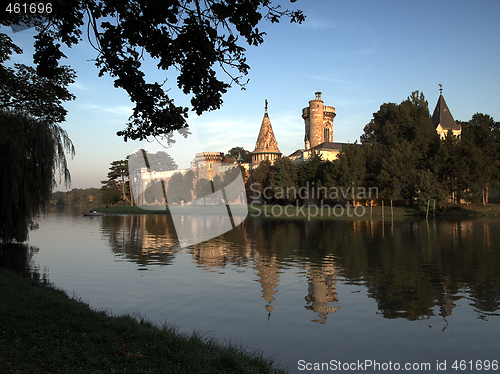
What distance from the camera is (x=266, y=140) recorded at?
278 feet

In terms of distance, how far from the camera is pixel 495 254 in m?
17.5

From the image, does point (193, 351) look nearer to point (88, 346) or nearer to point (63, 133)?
point (88, 346)

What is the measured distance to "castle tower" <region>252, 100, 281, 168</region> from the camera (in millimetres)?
83688

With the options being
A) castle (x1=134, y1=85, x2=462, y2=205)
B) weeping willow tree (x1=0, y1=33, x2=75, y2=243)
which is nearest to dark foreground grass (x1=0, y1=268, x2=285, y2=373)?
weeping willow tree (x1=0, y1=33, x2=75, y2=243)

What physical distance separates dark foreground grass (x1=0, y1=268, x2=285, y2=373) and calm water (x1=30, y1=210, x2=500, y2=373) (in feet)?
4.52

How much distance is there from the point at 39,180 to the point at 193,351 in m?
15.1

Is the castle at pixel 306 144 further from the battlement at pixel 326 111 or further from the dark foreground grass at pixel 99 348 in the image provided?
the dark foreground grass at pixel 99 348

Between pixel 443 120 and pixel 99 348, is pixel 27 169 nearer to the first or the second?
pixel 99 348

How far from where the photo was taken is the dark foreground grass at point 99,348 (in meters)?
5.23

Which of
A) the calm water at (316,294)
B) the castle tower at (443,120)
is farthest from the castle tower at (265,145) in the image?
the calm water at (316,294)

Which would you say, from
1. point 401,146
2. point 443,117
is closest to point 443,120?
point 443,117

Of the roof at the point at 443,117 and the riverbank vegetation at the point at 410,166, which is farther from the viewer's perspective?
the roof at the point at 443,117

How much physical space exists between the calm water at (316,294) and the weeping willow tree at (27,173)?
7.05 feet

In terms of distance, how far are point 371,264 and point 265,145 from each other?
2748 inches
